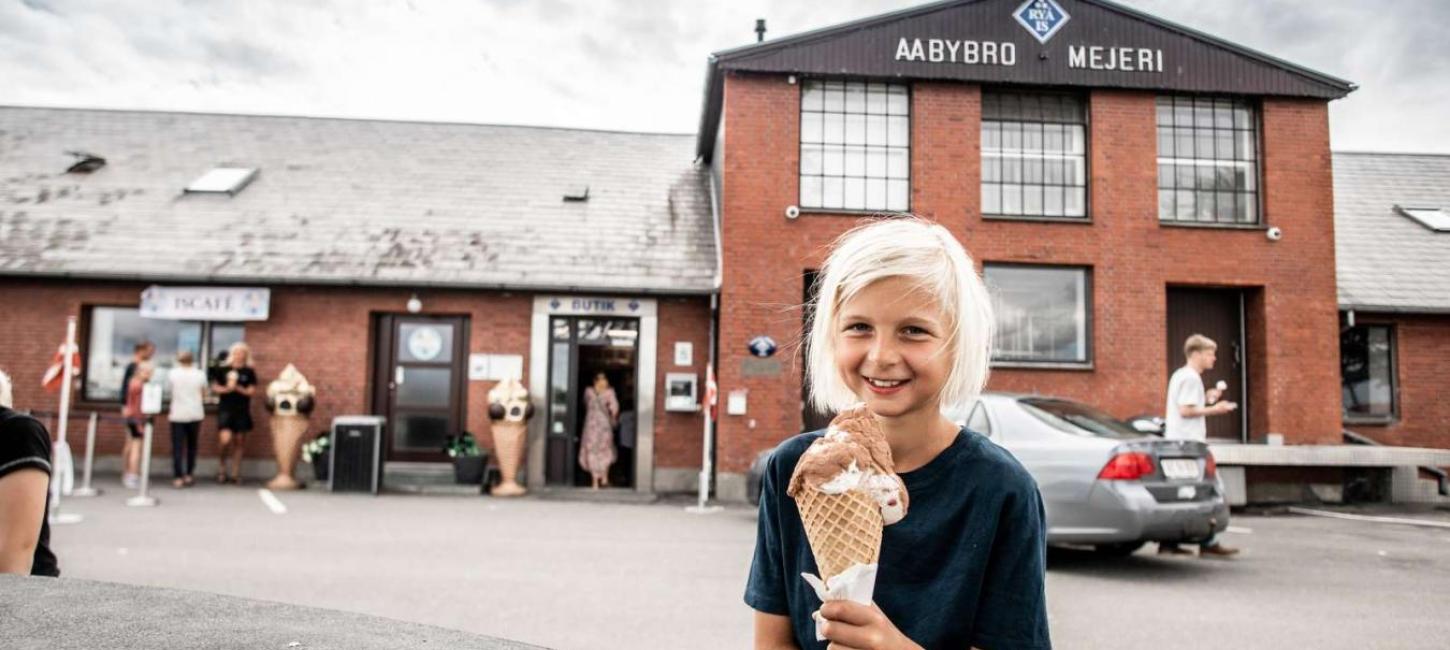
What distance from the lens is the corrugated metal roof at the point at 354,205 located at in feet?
50.0

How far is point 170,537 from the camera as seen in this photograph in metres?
8.80

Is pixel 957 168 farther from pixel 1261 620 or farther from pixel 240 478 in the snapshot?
pixel 240 478

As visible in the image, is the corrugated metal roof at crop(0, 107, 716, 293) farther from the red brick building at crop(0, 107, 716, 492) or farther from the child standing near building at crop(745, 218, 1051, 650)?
the child standing near building at crop(745, 218, 1051, 650)

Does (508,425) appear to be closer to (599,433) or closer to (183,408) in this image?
(599,433)

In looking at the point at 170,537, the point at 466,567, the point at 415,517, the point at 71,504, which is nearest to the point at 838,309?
the point at 466,567

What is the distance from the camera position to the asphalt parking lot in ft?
18.9

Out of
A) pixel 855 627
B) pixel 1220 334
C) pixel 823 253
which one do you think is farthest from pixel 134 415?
pixel 1220 334

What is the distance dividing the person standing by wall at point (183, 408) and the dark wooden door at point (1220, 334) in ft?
48.8

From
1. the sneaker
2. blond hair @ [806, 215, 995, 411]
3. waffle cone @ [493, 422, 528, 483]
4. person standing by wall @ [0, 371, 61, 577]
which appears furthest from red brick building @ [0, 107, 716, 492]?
blond hair @ [806, 215, 995, 411]

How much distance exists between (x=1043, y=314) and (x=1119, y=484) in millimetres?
7643

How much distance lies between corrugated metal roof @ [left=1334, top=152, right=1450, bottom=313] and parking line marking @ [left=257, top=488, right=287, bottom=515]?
53.0 feet

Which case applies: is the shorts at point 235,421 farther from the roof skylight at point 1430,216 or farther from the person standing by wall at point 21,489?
the roof skylight at point 1430,216

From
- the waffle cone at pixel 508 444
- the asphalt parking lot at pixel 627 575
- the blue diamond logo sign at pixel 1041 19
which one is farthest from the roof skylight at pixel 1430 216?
the waffle cone at pixel 508 444

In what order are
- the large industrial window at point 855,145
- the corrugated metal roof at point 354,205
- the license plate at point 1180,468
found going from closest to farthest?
the license plate at point 1180,468, the large industrial window at point 855,145, the corrugated metal roof at point 354,205
